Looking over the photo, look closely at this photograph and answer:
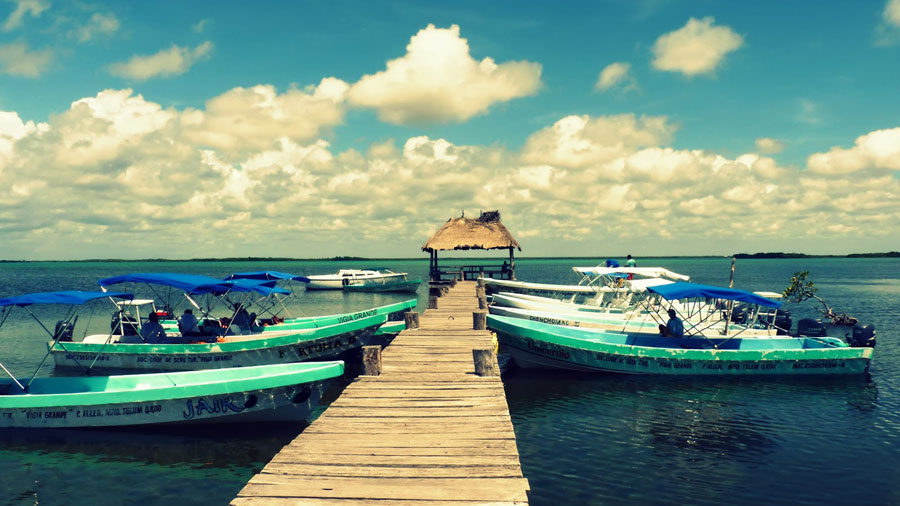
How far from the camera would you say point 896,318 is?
3253 cm

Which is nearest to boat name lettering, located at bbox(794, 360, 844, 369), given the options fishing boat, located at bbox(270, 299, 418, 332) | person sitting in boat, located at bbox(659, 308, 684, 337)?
person sitting in boat, located at bbox(659, 308, 684, 337)

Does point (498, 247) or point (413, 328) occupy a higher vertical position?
point (498, 247)

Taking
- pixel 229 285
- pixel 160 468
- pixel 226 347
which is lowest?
pixel 160 468

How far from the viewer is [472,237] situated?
3772cm

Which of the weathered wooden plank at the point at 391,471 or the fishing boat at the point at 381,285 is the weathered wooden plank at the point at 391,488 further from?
the fishing boat at the point at 381,285

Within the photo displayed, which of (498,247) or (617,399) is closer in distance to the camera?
(617,399)

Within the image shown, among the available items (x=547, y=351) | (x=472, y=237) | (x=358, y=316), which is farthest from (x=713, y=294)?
(x=472, y=237)

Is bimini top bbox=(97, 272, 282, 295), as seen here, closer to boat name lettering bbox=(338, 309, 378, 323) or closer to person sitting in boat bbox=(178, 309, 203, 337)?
person sitting in boat bbox=(178, 309, 203, 337)

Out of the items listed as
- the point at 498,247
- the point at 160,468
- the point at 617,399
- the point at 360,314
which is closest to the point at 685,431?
the point at 617,399

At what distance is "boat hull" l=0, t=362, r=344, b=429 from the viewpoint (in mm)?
10922

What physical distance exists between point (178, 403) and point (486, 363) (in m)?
6.71

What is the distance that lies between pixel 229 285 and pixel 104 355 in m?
5.26

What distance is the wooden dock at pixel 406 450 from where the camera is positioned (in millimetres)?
5457

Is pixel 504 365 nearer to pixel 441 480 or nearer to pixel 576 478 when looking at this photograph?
pixel 576 478
